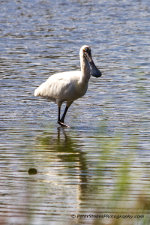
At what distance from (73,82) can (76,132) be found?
0.82 m

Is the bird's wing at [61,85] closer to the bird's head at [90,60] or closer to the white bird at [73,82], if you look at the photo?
the white bird at [73,82]

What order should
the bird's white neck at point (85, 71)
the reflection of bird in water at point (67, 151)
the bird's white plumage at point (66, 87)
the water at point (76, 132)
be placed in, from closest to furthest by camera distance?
the water at point (76, 132) → the reflection of bird in water at point (67, 151) → the bird's white neck at point (85, 71) → the bird's white plumage at point (66, 87)

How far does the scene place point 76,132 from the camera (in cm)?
1145

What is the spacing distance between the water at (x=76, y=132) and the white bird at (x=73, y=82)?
0.46 meters

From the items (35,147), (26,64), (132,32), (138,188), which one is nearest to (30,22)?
(132,32)

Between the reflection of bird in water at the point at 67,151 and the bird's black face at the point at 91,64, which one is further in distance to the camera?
the bird's black face at the point at 91,64

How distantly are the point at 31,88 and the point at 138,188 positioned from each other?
7.41 metres

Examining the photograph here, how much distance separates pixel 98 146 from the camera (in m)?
10.2

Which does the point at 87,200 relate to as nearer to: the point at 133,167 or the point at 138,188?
the point at 138,188

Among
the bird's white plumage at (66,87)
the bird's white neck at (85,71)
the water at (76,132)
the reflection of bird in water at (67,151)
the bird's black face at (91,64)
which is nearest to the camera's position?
the water at (76,132)

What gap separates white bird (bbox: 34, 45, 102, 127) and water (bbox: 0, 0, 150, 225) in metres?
0.46

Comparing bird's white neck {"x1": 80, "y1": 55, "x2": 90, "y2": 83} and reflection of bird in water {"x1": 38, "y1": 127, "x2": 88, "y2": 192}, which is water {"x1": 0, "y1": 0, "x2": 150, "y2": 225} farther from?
bird's white neck {"x1": 80, "y1": 55, "x2": 90, "y2": 83}

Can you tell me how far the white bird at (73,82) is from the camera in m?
11.7

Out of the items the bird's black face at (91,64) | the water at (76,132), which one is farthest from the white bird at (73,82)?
the water at (76,132)
